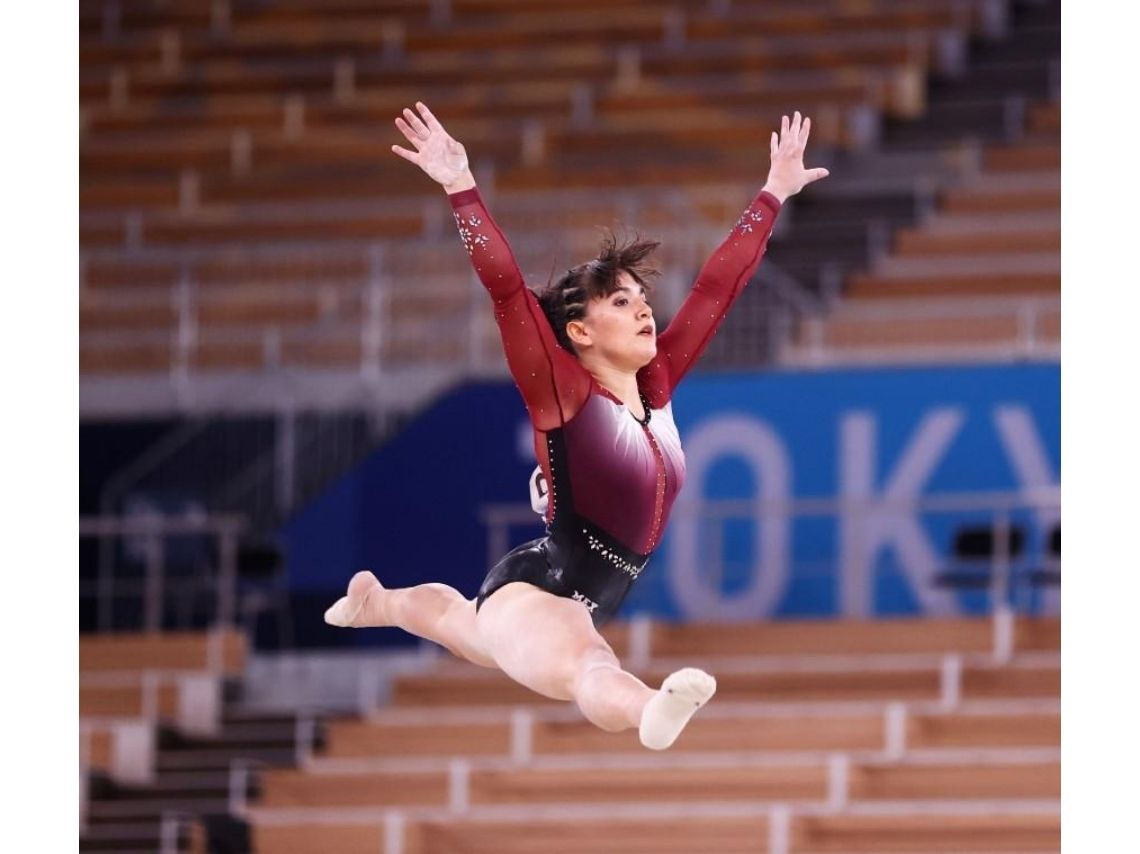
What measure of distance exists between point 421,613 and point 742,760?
508 cm

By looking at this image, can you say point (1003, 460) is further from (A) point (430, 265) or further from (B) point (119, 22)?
(B) point (119, 22)

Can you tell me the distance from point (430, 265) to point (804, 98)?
7.76 ft

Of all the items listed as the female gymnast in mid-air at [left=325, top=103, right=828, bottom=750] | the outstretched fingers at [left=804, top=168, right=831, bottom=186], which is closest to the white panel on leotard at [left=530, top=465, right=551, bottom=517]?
the female gymnast in mid-air at [left=325, top=103, right=828, bottom=750]

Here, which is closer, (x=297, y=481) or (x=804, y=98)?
(x=297, y=481)

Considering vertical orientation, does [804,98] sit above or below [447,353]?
above

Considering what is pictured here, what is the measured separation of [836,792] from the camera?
32.9ft

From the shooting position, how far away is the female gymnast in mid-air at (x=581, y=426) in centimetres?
507

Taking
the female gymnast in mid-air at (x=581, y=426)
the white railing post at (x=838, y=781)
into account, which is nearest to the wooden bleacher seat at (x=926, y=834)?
the white railing post at (x=838, y=781)

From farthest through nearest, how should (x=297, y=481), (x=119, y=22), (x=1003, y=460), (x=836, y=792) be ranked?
(x=119, y=22)
(x=297, y=481)
(x=1003, y=460)
(x=836, y=792)

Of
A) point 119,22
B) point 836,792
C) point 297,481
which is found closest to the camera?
point 836,792

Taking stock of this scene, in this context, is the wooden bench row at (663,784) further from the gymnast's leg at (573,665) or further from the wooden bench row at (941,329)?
the gymnast's leg at (573,665)

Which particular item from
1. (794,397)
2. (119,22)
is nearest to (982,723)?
(794,397)

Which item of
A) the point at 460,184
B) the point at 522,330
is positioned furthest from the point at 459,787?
the point at 460,184

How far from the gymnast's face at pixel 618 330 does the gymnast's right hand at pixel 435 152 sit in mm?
391
